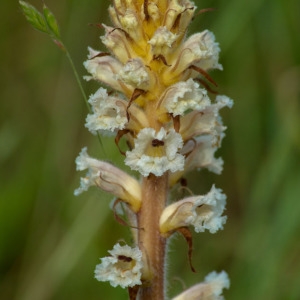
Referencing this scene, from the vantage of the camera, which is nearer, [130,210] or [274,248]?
[130,210]

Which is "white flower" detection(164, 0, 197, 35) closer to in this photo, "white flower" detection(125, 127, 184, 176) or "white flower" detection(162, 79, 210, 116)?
"white flower" detection(162, 79, 210, 116)

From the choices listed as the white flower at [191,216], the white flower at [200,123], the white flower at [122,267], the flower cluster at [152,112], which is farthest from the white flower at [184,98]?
the white flower at [122,267]

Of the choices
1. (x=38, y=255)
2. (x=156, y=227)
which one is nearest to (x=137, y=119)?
(x=156, y=227)

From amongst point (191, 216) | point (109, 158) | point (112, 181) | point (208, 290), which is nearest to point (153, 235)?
point (191, 216)

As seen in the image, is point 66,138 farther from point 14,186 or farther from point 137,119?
point 137,119

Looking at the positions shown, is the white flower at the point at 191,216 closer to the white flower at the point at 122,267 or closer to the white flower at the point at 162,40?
the white flower at the point at 122,267

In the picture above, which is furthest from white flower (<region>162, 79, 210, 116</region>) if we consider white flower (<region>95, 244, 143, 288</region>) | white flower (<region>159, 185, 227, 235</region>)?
white flower (<region>95, 244, 143, 288</region>)
